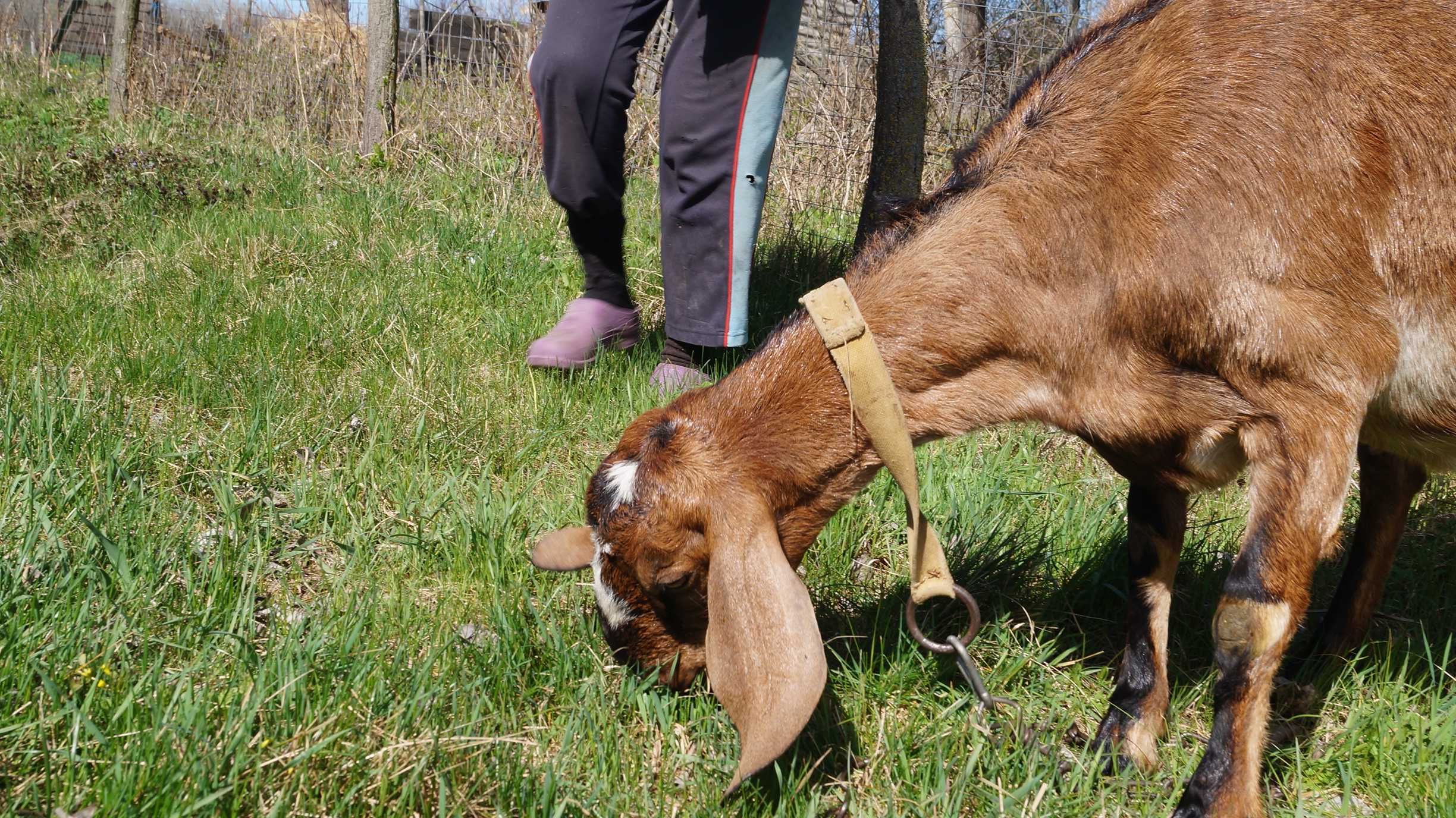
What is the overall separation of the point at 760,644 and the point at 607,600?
1.57ft

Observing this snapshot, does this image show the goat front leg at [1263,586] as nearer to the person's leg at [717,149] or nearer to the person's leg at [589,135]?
the person's leg at [717,149]

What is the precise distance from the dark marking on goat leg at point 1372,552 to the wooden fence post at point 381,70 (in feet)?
20.8

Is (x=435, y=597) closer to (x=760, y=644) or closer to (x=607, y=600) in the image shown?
(x=607, y=600)

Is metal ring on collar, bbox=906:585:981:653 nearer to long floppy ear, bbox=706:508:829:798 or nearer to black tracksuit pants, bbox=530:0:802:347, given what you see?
long floppy ear, bbox=706:508:829:798

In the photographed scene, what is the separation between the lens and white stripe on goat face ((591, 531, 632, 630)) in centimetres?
241

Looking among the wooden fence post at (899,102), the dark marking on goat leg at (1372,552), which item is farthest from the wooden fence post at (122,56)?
the dark marking on goat leg at (1372,552)

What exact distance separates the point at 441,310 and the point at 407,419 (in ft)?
3.69

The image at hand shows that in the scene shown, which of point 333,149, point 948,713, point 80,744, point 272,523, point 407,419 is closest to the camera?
point 80,744

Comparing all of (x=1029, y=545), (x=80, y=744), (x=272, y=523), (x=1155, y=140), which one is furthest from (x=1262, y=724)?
(x=272, y=523)

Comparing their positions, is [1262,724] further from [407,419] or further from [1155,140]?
[407,419]

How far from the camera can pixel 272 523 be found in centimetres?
297

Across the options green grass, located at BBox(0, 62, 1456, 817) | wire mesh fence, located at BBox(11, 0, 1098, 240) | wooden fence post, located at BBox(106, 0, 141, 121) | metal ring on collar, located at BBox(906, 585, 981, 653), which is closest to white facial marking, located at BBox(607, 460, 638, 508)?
green grass, located at BBox(0, 62, 1456, 817)

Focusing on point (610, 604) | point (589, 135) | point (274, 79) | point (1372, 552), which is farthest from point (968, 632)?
point (274, 79)

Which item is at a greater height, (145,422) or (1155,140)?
(1155,140)
